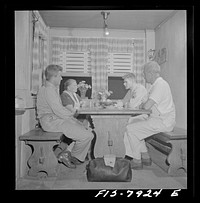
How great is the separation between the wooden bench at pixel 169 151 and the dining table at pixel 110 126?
238 mm

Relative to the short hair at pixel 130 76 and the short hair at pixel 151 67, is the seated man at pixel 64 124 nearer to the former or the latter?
the short hair at pixel 130 76

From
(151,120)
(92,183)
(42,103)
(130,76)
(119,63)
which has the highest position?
(119,63)

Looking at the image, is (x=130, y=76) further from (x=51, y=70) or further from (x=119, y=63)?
(x=51, y=70)

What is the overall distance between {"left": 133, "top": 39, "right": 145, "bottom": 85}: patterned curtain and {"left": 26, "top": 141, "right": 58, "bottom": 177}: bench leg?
93 centimetres

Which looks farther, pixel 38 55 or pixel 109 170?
pixel 38 55

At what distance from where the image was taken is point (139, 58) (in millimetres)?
2227

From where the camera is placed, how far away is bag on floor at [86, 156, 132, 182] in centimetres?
212

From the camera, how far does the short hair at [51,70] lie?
2.17 meters

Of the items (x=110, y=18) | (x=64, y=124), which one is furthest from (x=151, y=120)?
(x=110, y=18)

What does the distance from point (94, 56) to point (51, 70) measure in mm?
382

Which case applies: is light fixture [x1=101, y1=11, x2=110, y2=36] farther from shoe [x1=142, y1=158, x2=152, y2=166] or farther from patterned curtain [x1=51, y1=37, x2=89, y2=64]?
shoe [x1=142, y1=158, x2=152, y2=166]
